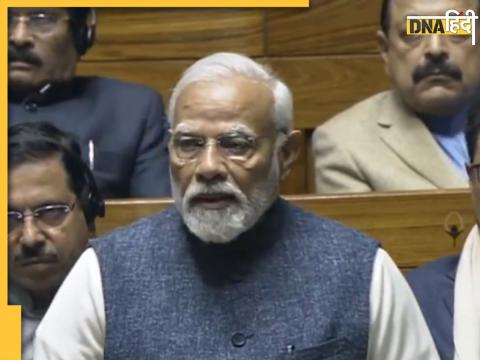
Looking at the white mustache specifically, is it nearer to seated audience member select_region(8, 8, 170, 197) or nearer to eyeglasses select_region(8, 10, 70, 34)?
seated audience member select_region(8, 8, 170, 197)

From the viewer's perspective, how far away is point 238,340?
98 centimetres

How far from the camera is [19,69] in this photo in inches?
53.2

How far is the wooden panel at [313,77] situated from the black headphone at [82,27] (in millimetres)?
212

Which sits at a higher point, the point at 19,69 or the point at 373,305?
the point at 19,69

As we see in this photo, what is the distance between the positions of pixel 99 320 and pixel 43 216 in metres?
0.21

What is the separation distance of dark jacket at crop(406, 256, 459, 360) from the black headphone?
1.61 ft

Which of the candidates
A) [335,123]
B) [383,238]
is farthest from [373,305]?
[335,123]

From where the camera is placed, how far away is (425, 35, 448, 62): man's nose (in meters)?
1.39

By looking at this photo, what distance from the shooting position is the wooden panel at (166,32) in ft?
5.43

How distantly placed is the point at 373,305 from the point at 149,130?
0.47m


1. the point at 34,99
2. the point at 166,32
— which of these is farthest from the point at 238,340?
the point at 166,32

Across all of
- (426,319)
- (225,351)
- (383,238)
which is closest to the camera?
(225,351)

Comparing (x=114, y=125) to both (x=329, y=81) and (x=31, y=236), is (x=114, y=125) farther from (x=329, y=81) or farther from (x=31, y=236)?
(x=329, y=81)

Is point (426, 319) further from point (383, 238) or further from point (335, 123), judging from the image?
point (335, 123)
